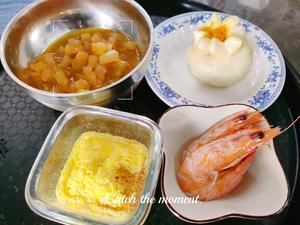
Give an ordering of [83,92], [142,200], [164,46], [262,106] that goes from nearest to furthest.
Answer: [142,200], [83,92], [262,106], [164,46]

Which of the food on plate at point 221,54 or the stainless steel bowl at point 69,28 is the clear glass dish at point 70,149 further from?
the food on plate at point 221,54

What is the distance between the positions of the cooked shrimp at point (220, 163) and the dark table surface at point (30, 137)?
8 centimetres

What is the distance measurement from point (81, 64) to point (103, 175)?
0.28m

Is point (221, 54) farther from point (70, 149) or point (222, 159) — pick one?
point (70, 149)

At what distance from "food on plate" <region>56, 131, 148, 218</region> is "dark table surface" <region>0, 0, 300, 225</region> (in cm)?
9

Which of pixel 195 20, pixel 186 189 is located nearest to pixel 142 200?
pixel 186 189

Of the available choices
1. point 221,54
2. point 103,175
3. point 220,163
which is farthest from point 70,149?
point 221,54

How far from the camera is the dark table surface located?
0.76 metres

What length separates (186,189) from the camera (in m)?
0.74

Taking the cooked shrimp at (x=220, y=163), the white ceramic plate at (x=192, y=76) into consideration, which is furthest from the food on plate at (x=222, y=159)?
the white ceramic plate at (x=192, y=76)

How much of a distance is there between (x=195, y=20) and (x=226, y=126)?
43cm

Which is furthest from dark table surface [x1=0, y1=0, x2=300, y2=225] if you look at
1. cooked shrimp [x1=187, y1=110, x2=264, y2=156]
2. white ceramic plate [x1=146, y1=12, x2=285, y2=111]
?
cooked shrimp [x1=187, y1=110, x2=264, y2=156]

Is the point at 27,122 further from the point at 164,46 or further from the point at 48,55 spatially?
the point at 164,46

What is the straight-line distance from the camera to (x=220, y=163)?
2.36ft
